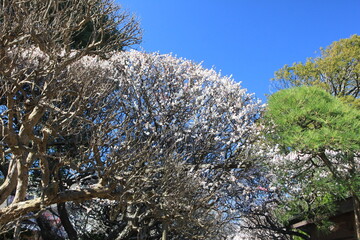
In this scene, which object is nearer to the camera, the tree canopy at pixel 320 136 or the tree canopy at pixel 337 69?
the tree canopy at pixel 320 136

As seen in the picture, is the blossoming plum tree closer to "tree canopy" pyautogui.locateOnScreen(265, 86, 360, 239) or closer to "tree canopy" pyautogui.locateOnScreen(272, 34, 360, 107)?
"tree canopy" pyautogui.locateOnScreen(265, 86, 360, 239)

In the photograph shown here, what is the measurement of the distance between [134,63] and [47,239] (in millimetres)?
5441

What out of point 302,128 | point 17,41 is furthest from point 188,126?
point 17,41

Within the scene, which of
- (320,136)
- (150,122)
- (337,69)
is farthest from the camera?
(337,69)

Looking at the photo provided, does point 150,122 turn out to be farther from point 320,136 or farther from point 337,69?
point 337,69

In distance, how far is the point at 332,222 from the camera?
7.73 meters

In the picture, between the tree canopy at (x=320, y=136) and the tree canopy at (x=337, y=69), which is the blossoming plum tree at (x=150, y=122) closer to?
the tree canopy at (x=320, y=136)

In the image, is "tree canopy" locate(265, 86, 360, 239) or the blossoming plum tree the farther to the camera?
the blossoming plum tree

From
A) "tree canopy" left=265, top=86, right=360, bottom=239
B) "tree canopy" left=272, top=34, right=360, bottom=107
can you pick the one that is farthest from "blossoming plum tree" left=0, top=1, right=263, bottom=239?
"tree canopy" left=272, top=34, right=360, bottom=107

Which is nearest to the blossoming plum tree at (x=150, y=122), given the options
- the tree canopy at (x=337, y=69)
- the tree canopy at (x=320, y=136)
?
the tree canopy at (x=320, y=136)

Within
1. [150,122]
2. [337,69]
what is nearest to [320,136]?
[150,122]

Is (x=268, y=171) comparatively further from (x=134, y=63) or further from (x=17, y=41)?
(x=17, y=41)

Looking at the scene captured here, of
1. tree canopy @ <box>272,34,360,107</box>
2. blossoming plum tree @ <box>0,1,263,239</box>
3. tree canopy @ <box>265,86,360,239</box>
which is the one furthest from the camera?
tree canopy @ <box>272,34,360,107</box>

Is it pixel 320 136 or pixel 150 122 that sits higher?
pixel 150 122
